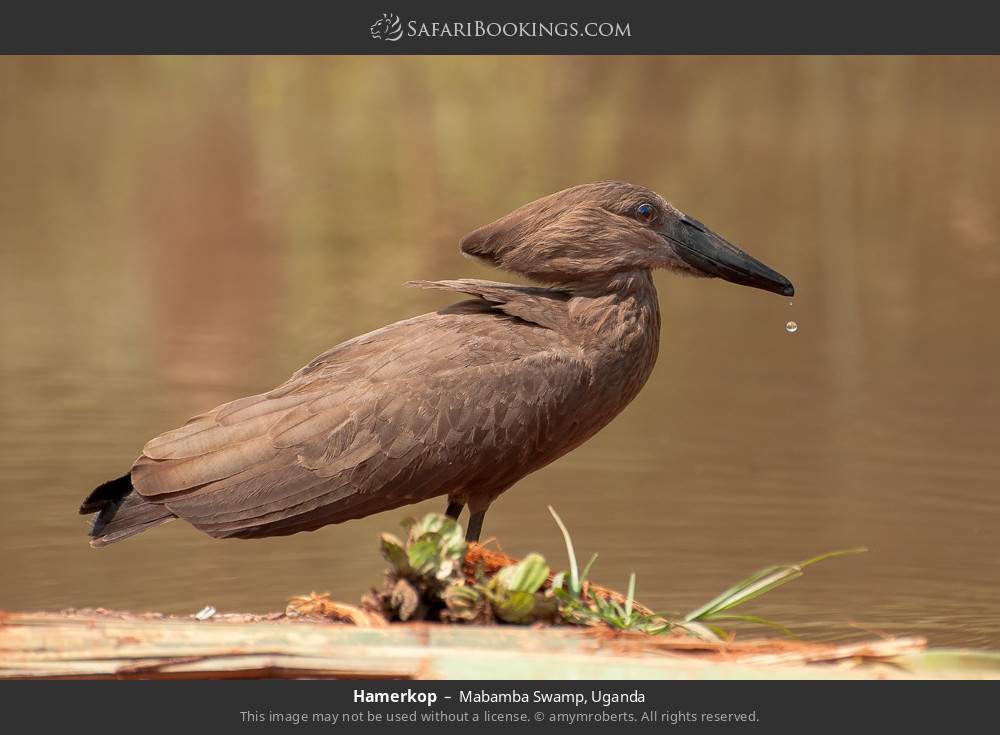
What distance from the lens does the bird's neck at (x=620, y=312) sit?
6703mm

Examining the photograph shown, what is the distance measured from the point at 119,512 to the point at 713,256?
8.71 feet

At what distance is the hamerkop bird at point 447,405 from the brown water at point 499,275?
1.38 metres

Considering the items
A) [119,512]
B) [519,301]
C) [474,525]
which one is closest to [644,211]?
[519,301]

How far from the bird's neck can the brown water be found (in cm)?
163

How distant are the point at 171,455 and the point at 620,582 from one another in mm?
2571

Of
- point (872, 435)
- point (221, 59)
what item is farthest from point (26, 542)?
point (221, 59)

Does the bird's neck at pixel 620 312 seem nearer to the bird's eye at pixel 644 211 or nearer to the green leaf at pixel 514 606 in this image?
the bird's eye at pixel 644 211

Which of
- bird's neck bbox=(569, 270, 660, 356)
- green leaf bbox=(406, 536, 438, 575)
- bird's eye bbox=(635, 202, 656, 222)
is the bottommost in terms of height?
green leaf bbox=(406, 536, 438, 575)

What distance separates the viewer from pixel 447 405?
6379 mm

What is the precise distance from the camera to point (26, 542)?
848 centimetres

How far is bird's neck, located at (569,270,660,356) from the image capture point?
6703 mm

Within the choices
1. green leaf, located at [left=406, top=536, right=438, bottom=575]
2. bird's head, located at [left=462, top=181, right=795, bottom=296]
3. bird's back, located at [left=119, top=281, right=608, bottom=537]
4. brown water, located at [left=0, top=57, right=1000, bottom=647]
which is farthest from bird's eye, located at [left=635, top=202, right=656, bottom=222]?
green leaf, located at [left=406, top=536, right=438, bottom=575]

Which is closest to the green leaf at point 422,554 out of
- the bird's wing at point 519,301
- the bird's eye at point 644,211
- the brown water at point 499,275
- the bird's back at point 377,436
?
the bird's back at point 377,436

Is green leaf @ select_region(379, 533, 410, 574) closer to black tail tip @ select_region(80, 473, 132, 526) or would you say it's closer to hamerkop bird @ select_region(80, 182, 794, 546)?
hamerkop bird @ select_region(80, 182, 794, 546)
